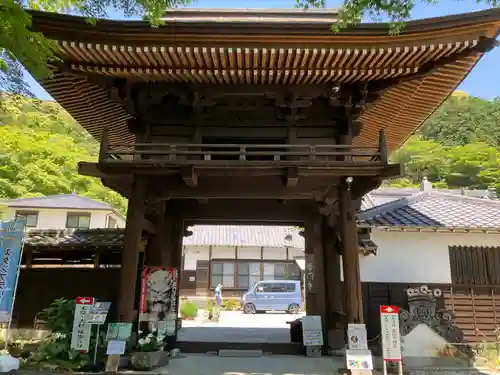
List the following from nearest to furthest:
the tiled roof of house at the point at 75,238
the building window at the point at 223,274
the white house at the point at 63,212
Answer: the tiled roof of house at the point at 75,238 → the white house at the point at 63,212 → the building window at the point at 223,274

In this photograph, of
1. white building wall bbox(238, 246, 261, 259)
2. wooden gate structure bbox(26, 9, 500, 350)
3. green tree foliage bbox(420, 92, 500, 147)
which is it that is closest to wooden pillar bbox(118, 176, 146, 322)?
wooden gate structure bbox(26, 9, 500, 350)

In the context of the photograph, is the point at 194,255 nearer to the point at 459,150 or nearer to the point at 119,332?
the point at 119,332

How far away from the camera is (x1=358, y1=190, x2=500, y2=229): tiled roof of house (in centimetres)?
1080

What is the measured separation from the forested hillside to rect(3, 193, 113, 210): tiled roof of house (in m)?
1.20

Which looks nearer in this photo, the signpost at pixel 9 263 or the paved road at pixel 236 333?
the signpost at pixel 9 263

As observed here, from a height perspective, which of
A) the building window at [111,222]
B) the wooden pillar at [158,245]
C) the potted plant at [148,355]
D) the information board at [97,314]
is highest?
the building window at [111,222]

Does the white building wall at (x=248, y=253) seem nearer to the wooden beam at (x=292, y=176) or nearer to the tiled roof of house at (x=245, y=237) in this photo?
the tiled roof of house at (x=245, y=237)

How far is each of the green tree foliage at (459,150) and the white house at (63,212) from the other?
3248 cm

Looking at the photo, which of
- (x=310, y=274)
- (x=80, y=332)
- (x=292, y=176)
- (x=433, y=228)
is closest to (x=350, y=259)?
(x=292, y=176)

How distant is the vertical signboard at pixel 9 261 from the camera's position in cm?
801

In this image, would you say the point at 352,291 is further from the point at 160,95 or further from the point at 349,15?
the point at 160,95

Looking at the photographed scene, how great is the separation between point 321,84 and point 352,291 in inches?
173

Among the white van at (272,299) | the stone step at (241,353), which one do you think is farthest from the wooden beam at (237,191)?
the white van at (272,299)

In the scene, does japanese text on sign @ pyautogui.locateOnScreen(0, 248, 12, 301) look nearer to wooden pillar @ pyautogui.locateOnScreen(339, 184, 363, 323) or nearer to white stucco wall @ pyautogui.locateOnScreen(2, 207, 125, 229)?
wooden pillar @ pyautogui.locateOnScreen(339, 184, 363, 323)
